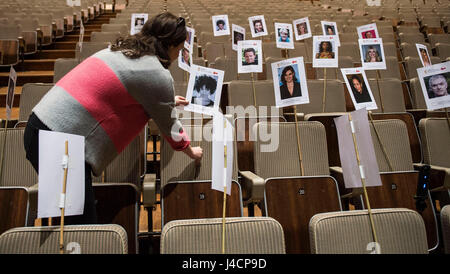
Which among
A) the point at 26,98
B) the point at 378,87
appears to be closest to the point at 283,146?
the point at 378,87

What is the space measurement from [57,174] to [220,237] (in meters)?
0.30

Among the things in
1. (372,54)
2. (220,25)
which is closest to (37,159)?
(372,54)

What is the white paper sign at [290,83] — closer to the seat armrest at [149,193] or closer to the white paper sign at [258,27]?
the seat armrest at [149,193]

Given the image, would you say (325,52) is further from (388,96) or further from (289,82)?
(289,82)

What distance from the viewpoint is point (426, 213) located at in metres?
1.07

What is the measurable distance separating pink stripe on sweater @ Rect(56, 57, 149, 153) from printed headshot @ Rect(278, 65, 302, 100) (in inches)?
24.5

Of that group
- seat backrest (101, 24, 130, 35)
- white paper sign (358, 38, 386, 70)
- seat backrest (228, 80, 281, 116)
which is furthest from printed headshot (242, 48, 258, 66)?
seat backrest (101, 24, 130, 35)

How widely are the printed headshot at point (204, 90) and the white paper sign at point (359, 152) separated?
16.3 inches

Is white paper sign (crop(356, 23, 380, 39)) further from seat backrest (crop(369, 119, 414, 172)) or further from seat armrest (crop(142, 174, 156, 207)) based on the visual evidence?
seat armrest (crop(142, 174, 156, 207))

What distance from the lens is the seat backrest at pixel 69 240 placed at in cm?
59

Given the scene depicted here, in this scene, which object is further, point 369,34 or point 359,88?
point 369,34

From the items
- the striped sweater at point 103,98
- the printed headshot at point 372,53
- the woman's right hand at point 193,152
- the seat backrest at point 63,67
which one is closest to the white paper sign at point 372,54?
the printed headshot at point 372,53

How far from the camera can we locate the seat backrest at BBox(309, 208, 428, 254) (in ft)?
2.13

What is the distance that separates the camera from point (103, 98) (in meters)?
0.69
